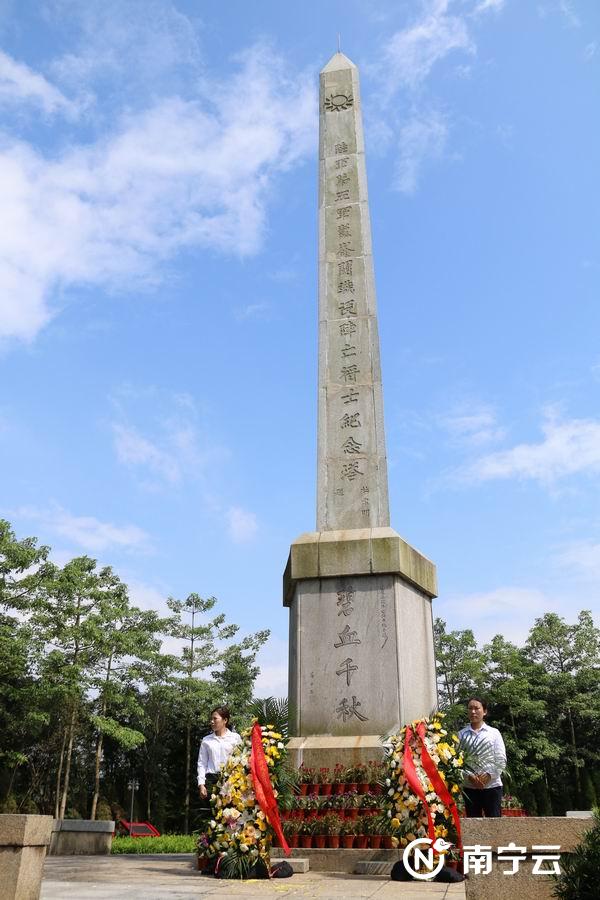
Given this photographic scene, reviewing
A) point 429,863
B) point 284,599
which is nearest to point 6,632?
point 284,599

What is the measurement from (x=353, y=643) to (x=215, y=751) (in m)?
2.83

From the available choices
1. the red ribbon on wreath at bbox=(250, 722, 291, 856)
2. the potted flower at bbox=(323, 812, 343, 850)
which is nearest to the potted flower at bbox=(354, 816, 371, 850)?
the potted flower at bbox=(323, 812, 343, 850)

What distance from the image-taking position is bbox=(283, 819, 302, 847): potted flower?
7359 mm

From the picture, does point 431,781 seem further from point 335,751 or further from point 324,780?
point 335,751

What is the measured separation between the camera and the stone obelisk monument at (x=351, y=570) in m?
8.91

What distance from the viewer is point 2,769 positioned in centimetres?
2867

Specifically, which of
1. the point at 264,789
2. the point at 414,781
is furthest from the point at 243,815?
the point at 414,781

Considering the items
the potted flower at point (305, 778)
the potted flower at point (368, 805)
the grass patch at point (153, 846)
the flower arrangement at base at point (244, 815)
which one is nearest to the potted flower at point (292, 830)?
the potted flower at point (305, 778)

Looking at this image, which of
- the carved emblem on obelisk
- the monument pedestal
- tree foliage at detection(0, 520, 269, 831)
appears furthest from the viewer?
tree foliage at detection(0, 520, 269, 831)

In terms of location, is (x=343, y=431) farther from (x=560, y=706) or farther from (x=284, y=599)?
(x=560, y=706)

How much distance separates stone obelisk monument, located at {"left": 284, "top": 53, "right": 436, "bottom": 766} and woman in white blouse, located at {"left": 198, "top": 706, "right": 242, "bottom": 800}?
1.89 m

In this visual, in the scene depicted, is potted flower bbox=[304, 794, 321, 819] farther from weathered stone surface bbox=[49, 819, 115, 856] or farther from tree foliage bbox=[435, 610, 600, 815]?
tree foliage bbox=[435, 610, 600, 815]

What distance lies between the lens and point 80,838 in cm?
1125

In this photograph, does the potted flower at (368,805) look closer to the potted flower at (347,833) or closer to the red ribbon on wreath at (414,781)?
the potted flower at (347,833)
